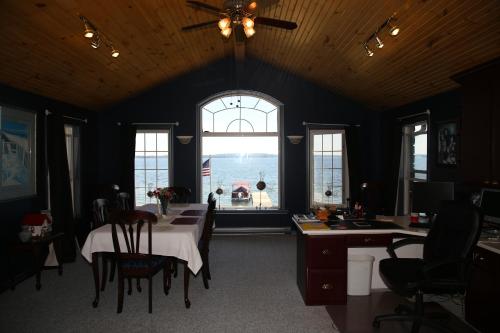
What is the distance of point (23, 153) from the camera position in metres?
4.54

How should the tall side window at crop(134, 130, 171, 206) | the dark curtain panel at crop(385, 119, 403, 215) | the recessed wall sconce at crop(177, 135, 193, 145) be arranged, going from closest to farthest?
the dark curtain panel at crop(385, 119, 403, 215)
the recessed wall sconce at crop(177, 135, 193, 145)
the tall side window at crop(134, 130, 171, 206)

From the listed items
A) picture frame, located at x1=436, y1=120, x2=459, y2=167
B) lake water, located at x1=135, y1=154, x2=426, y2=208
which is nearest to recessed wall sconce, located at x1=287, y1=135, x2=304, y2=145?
lake water, located at x1=135, y1=154, x2=426, y2=208

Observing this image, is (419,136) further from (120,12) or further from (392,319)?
(120,12)

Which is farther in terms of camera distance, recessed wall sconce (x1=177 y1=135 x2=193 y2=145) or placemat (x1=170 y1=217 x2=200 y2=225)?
recessed wall sconce (x1=177 y1=135 x2=193 y2=145)

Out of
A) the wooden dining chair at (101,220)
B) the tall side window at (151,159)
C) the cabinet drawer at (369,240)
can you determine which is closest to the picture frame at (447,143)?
the cabinet drawer at (369,240)

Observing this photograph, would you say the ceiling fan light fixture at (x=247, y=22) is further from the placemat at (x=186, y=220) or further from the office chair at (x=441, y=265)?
the office chair at (x=441, y=265)

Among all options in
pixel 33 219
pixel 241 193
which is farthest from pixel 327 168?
pixel 33 219

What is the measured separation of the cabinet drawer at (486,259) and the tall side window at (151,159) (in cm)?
545

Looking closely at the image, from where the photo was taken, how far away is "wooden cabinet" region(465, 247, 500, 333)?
2766 millimetres

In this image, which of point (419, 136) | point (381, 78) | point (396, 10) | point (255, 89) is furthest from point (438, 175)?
point (255, 89)

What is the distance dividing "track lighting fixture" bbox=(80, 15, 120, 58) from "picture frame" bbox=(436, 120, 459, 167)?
13.9 feet

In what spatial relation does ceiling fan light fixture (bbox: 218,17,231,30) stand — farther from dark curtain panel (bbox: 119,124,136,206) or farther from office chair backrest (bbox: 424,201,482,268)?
dark curtain panel (bbox: 119,124,136,206)

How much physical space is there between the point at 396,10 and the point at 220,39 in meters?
3.11

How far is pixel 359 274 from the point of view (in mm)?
3912
